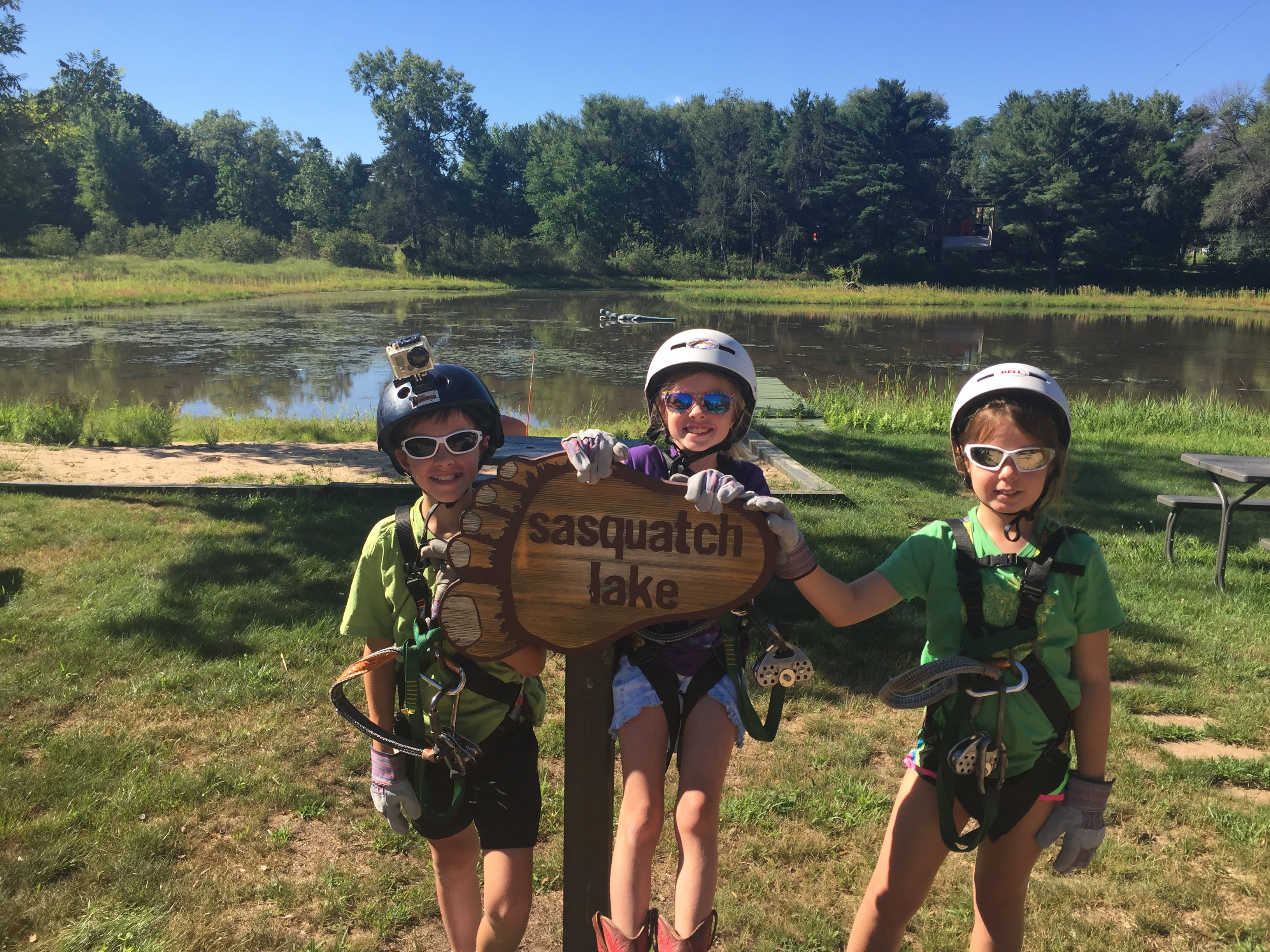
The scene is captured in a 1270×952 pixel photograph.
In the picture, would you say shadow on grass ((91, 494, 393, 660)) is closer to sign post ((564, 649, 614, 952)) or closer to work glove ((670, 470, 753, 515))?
sign post ((564, 649, 614, 952))

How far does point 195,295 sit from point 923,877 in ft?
147

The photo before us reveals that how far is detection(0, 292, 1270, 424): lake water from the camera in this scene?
17.7 meters

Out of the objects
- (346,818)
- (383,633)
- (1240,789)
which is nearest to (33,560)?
(346,818)

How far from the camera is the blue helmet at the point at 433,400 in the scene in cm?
237

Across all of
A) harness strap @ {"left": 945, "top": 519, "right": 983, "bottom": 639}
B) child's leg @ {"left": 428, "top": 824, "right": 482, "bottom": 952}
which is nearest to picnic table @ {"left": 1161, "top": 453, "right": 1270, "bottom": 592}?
→ harness strap @ {"left": 945, "top": 519, "right": 983, "bottom": 639}

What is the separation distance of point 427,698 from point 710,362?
1168mm

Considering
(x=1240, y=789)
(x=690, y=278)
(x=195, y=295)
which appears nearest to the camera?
(x=1240, y=789)

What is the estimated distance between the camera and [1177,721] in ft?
14.2

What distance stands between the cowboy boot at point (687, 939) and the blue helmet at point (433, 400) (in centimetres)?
130

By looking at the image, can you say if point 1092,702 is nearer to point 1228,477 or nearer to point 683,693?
point 683,693

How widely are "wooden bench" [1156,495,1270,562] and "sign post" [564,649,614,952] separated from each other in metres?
5.76

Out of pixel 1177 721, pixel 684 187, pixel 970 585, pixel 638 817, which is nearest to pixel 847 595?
pixel 970 585

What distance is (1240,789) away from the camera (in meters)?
3.75

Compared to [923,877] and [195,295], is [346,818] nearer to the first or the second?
[923,877]
